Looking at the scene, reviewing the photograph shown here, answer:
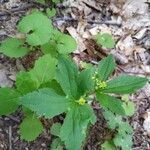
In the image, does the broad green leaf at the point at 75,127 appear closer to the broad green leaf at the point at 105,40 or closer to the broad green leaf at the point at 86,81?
the broad green leaf at the point at 86,81

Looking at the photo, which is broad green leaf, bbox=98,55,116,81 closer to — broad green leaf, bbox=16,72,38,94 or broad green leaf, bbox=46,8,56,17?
broad green leaf, bbox=16,72,38,94

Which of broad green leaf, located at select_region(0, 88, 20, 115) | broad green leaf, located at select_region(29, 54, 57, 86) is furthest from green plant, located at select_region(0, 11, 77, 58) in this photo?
broad green leaf, located at select_region(0, 88, 20, 115)

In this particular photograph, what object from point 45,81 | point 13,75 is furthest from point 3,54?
point 45,81

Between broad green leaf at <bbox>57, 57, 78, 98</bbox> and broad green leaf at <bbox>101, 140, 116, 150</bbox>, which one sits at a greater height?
broad green leaf at <bbox>57, 57, 78, 98</bbox>

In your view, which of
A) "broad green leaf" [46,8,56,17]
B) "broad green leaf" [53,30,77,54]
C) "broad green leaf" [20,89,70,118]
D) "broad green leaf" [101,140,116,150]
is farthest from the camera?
"broad green leaf" [46,8,56,17]

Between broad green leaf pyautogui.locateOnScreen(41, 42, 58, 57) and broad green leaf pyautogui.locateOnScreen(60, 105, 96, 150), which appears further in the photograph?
broad green leaf pyautogui.locateOnScreen(41, 42, 58, 57)

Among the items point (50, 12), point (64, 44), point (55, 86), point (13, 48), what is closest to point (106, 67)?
point (55, 86)
